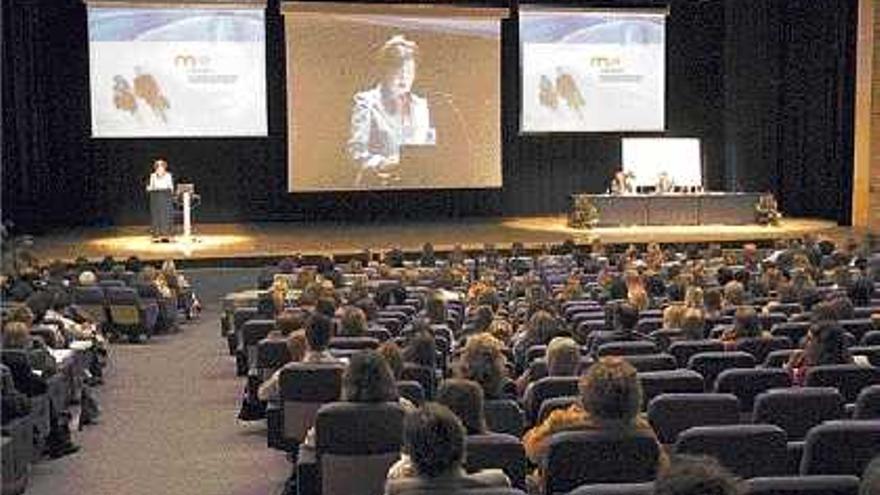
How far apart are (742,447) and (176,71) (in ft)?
58.4

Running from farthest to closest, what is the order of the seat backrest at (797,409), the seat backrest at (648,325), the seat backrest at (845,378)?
the seat backrest at (648,325) < the seat backrest at (845,378) < the seat backrest at (797,409)

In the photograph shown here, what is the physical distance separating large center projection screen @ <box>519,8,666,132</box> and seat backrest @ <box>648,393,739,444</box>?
17.9m

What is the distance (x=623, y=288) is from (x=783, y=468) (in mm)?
6021

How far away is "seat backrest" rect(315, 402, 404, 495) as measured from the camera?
5.34 metres

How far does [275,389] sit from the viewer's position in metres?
7.41

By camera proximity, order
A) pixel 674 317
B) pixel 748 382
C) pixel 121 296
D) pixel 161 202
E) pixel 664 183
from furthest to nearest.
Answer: pixel 664 183 → pixel 161 202 → pixel 121 296 → pixel 674 317 → pixel 748 382

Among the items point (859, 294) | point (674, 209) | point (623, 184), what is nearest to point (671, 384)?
point (859, 294)

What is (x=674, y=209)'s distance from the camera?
69.3 ft

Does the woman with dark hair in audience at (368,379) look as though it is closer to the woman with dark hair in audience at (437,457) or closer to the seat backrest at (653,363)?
the woman with dark hair in audience at (437,457)

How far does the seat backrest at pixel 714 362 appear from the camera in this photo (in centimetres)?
682

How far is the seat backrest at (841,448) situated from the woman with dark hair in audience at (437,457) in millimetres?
1267

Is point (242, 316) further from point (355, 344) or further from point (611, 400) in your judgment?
point (611, 400)

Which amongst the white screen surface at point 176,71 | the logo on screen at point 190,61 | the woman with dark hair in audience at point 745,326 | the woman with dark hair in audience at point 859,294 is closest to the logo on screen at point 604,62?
the white screen surface at point 176,71

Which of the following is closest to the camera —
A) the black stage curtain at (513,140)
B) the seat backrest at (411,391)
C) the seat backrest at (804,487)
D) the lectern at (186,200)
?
the seat backrest at (804,487)
